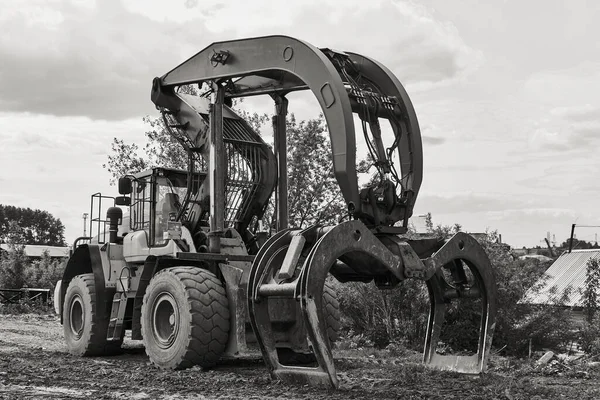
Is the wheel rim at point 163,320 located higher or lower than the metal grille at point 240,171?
lower

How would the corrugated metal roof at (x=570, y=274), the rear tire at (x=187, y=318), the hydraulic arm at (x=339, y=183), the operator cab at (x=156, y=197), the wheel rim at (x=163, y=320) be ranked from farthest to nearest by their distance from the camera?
the corrugated metal roof at (x=570, y=274) → the operator cab at (x=156, y=197) → the wheel rim at (x=163, y=320) → the rear tire at (x=187, y=318) → the hydraulic arm at (x=339, y=183)

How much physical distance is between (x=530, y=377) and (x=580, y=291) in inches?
244

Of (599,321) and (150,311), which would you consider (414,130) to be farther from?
(599,321)

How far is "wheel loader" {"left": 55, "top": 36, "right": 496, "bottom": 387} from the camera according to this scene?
29.0 feet

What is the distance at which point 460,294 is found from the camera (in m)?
10.2

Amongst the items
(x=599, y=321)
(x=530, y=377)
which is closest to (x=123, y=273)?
(x=530, y=377)

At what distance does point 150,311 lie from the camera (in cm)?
1091

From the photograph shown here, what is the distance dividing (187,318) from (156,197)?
136 inches

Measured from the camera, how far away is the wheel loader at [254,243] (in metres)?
8.85

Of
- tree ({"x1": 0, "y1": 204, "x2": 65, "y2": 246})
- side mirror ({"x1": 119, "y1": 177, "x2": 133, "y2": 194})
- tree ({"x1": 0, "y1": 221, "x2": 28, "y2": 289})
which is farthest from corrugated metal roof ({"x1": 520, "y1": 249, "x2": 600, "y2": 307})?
tree ({"x1": 0, "y1": 204, "x2": 65, "y2": 246})

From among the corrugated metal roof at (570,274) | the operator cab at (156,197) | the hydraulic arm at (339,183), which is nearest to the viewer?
the hydraulic arm at (339,183)

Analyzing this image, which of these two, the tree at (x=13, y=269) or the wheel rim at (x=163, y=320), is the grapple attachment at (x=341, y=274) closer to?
the wheel rim at (x=163, y=320)

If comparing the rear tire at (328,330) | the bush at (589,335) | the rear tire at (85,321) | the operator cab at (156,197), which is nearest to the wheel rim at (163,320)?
the rear tire at (328,330)

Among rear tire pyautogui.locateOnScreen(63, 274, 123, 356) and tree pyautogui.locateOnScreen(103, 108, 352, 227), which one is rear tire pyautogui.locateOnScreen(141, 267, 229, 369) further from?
tree pyautogui.locateOnScreen(103, 108, 352, 227)
